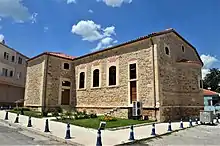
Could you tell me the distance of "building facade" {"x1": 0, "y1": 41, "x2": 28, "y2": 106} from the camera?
118 feet

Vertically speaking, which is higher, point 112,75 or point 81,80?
point 112,75

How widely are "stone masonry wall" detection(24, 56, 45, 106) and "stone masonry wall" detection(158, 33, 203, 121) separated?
48.0 feet

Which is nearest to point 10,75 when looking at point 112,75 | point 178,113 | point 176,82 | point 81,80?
point 81,80

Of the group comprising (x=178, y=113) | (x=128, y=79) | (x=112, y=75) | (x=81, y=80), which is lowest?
(x=178, y=113)

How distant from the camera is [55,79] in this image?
26641 millimetres

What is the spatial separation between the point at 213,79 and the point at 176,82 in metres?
48.5

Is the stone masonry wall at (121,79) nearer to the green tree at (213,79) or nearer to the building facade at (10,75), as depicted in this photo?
the building facade at (10,75)

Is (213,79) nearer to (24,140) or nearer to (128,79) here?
(128,79)

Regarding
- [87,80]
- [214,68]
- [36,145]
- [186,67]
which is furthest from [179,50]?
[214,68]

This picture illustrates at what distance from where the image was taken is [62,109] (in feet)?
86.1

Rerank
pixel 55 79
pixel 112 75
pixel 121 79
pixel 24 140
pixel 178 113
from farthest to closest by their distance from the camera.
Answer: pixel 55 79
pixel 112 75
pixel 121 79
pixel 178 113
pixel 24 140

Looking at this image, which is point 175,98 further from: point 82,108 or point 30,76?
point 30,76

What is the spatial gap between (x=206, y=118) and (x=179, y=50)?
8.28m

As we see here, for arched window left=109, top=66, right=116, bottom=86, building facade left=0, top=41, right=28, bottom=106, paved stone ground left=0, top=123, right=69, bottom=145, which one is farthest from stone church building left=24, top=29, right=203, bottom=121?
building facade left=0, top=41, right=28, bottom=106
